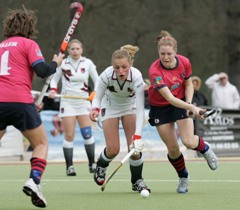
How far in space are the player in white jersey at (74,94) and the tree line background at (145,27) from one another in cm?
837

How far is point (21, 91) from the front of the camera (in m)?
8.50

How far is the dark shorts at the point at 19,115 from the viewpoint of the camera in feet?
27.6

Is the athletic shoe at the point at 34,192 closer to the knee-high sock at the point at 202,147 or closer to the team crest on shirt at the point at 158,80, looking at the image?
the team crest on shirt at the point at 158,80

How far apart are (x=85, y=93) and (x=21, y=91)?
5520 millimetres

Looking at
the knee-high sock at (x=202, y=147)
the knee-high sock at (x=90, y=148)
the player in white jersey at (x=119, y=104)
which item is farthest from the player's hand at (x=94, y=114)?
the knee-high sock at (x=90, y=148)

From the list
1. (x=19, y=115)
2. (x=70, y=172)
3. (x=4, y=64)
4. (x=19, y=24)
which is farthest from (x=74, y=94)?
(x=19, y=115)

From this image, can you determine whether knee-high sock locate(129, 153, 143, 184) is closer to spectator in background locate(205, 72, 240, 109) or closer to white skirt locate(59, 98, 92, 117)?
white skirt locate(59, 98, 92, 117)

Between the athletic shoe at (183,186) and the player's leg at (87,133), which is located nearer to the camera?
the athletic shoe at (183,186)

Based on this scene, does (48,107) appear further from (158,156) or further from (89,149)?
(89,149)

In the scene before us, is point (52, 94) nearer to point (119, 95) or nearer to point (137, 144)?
point (119, 95)

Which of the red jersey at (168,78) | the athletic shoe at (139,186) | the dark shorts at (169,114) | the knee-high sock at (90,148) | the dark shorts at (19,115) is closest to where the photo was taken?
the dark shorts at (19,115)

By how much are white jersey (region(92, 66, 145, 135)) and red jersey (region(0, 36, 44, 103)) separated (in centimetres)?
173

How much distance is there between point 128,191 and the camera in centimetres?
1056

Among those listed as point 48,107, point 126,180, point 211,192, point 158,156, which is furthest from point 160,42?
point 48,107
